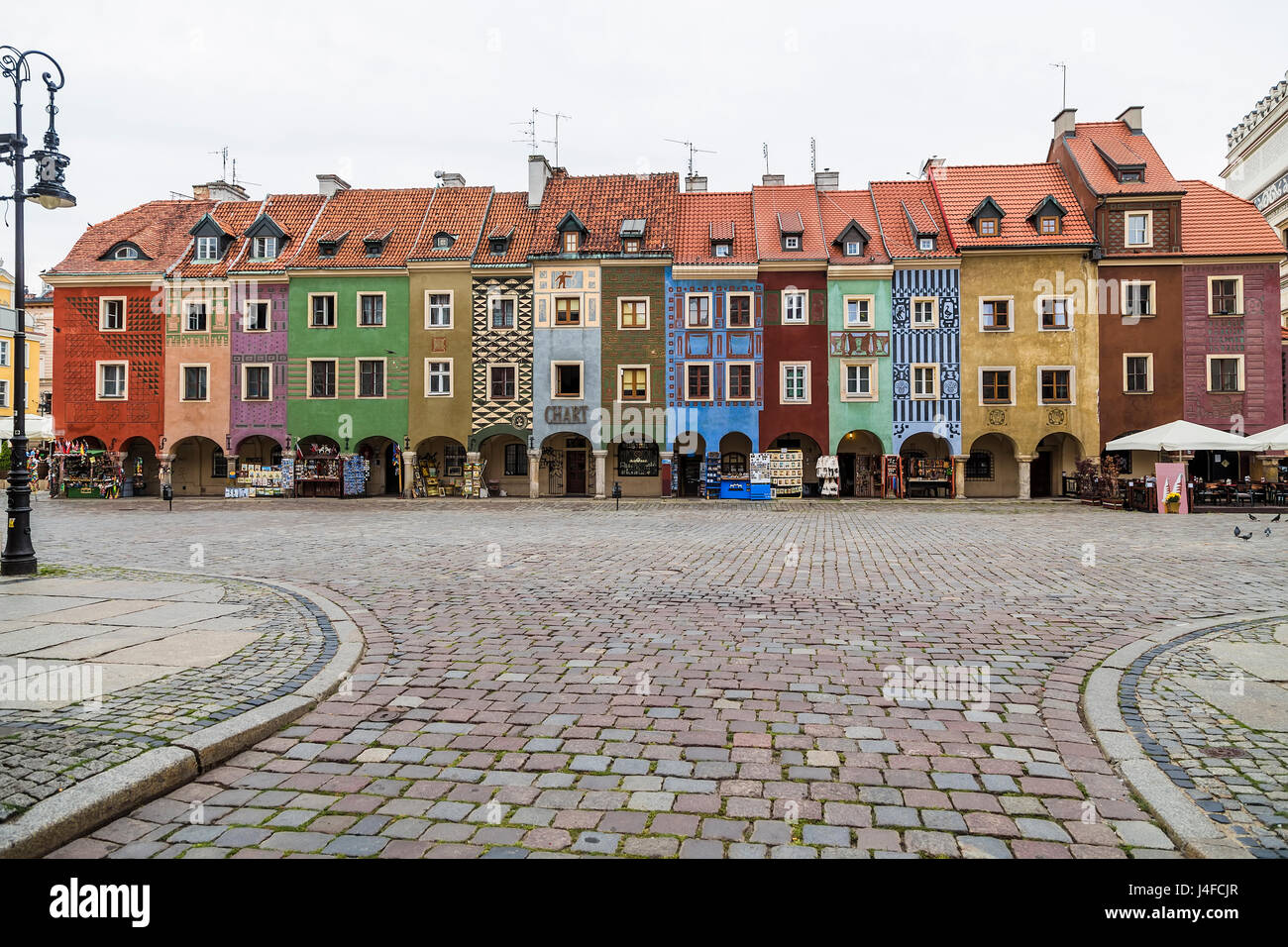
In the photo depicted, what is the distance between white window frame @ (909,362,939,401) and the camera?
3406cm

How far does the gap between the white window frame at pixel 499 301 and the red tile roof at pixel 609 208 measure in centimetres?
223

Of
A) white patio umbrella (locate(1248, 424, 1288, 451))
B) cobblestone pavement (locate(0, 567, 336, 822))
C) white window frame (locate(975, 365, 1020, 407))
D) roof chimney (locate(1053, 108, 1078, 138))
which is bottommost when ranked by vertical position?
cobblestone pavement (locate(0, 567, 336, 822))

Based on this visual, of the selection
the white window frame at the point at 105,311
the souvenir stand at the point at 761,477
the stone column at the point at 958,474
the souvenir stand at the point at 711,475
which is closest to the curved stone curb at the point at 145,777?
the souvenir stand at the point at 761,477

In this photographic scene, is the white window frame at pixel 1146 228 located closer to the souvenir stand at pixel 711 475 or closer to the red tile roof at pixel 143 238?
the souvenir stand at pixel 711 475

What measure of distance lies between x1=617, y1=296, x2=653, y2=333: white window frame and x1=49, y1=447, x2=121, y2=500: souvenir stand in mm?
23049

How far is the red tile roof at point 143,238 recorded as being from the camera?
37.1 metres

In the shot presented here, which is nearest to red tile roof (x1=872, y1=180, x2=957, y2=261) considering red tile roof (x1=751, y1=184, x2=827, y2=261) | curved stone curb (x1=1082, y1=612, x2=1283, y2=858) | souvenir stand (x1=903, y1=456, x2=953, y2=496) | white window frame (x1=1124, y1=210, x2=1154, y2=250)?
red tile roof (x1=751, y1=184, x2=827, y2=261)

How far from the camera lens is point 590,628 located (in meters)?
7.58

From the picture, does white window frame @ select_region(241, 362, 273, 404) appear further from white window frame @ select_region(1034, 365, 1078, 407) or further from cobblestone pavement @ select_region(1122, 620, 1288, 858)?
cobblestone pavement @ select_region(1122, 620, 1288, 858)

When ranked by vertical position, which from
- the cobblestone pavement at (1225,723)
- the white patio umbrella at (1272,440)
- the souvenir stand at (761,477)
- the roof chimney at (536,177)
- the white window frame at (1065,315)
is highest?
the roof chimney at (536,177)

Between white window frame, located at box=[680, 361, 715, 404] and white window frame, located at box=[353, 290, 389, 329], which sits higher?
white window frame, located at box=[353, 290, 389, 329]

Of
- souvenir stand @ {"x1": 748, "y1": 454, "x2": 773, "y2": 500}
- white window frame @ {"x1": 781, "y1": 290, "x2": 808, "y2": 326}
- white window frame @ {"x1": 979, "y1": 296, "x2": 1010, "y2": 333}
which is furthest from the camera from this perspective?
white window frame @ {"x1": 781, "y1": 290, "x2": 808, "y2": 326}

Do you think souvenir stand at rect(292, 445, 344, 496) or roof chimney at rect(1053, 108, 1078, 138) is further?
roof chimney at rect(1053, 108, 1078, 138)

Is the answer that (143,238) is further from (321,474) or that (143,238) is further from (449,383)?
(449,383)
